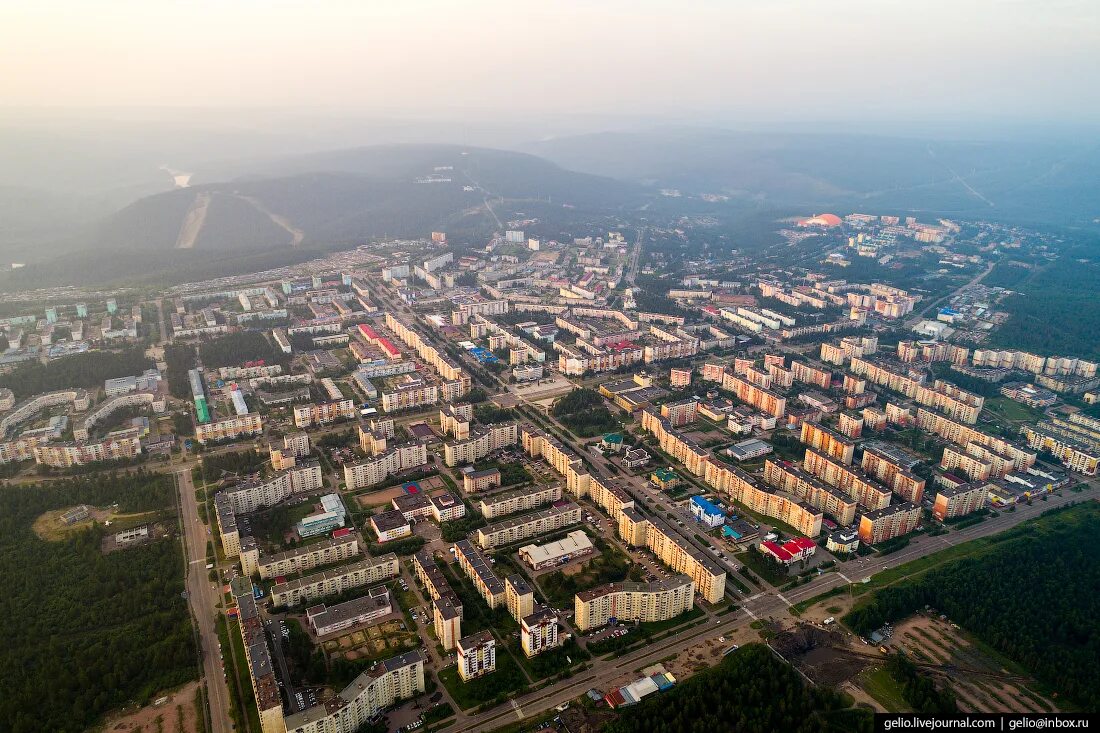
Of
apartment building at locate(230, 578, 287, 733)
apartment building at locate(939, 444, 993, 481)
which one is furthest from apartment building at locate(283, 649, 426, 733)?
apartment building at locate(939, 444, 993, 481)

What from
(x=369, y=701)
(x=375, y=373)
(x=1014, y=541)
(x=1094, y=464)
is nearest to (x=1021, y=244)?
(x=1094, y=464)

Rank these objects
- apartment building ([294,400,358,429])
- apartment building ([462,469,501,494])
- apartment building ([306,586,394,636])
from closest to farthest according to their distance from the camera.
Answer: apartment building ([306,586,394,636]) < apartment building ([462,469,501,494]) < apartment building ([294,400,358,429])

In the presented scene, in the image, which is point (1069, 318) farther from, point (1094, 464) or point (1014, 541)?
point (1014, 541)

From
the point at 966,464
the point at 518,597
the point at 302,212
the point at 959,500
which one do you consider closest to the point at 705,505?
the point at 518,597

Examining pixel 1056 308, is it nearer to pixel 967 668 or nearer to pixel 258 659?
pixel 967 668

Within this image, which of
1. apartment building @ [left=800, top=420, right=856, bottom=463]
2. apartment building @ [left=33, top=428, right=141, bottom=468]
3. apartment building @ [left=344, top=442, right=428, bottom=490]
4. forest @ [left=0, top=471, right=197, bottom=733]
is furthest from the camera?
apartment building @ [left=800, top=420, right=856, bottom=463]

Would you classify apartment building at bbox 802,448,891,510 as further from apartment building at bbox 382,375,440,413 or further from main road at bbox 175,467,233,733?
main road at bbox 175,467,233,733
